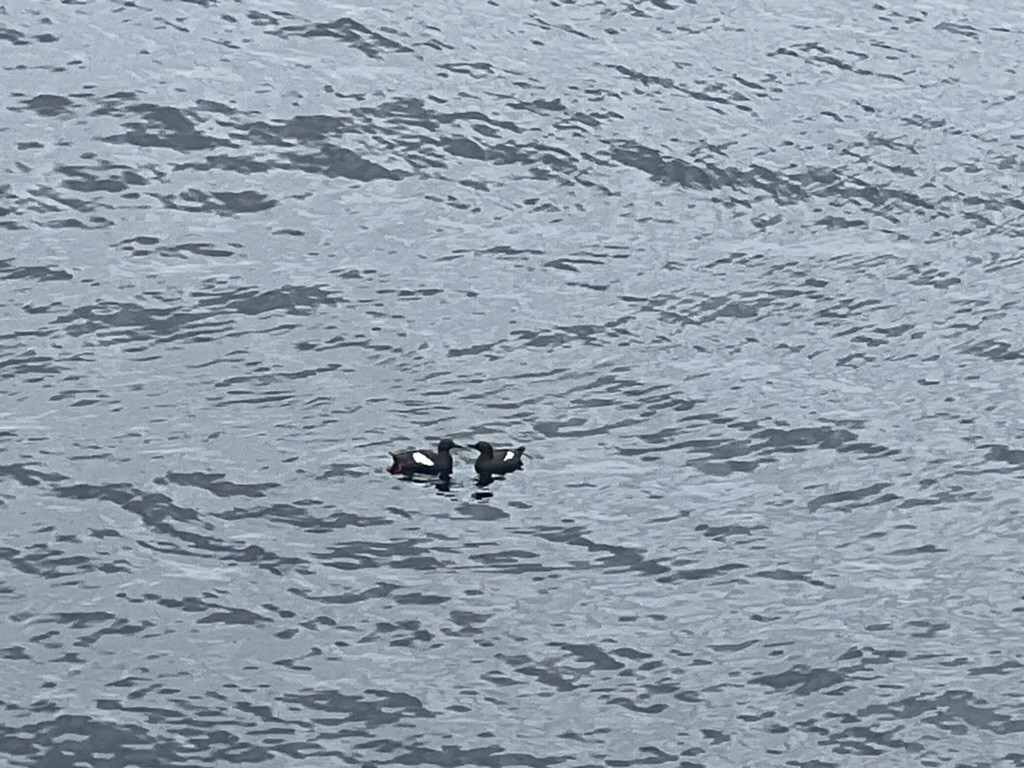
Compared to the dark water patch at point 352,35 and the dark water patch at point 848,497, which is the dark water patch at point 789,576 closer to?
the dark water patch at point 848,497

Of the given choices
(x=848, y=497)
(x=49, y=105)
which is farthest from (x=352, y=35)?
(x=848, y=497)

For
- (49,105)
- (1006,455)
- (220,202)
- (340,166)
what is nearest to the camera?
(1006,455)

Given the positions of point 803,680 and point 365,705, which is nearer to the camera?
point 365,705

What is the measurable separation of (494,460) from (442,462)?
0.81 m

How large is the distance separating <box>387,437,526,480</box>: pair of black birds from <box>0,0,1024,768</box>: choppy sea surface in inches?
14.4

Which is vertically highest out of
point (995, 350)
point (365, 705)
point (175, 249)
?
point (995, 350)

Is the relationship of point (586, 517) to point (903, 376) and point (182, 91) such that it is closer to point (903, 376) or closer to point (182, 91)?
point (903, 376)

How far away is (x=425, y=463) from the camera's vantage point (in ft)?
100

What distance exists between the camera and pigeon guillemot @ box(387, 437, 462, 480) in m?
30.5

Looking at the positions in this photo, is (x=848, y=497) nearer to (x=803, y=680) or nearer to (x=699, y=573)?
(x=699, y=573)

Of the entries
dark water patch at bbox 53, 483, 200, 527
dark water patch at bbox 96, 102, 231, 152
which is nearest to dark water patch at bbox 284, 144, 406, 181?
dark water patch at bbox 96, 102, 231, 152

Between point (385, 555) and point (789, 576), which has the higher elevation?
point (789, 576)

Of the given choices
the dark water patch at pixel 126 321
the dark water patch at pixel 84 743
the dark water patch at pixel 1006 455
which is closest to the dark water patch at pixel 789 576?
the dark water patch at pixel 1006 455

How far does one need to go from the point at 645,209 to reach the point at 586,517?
1029 centimetres
